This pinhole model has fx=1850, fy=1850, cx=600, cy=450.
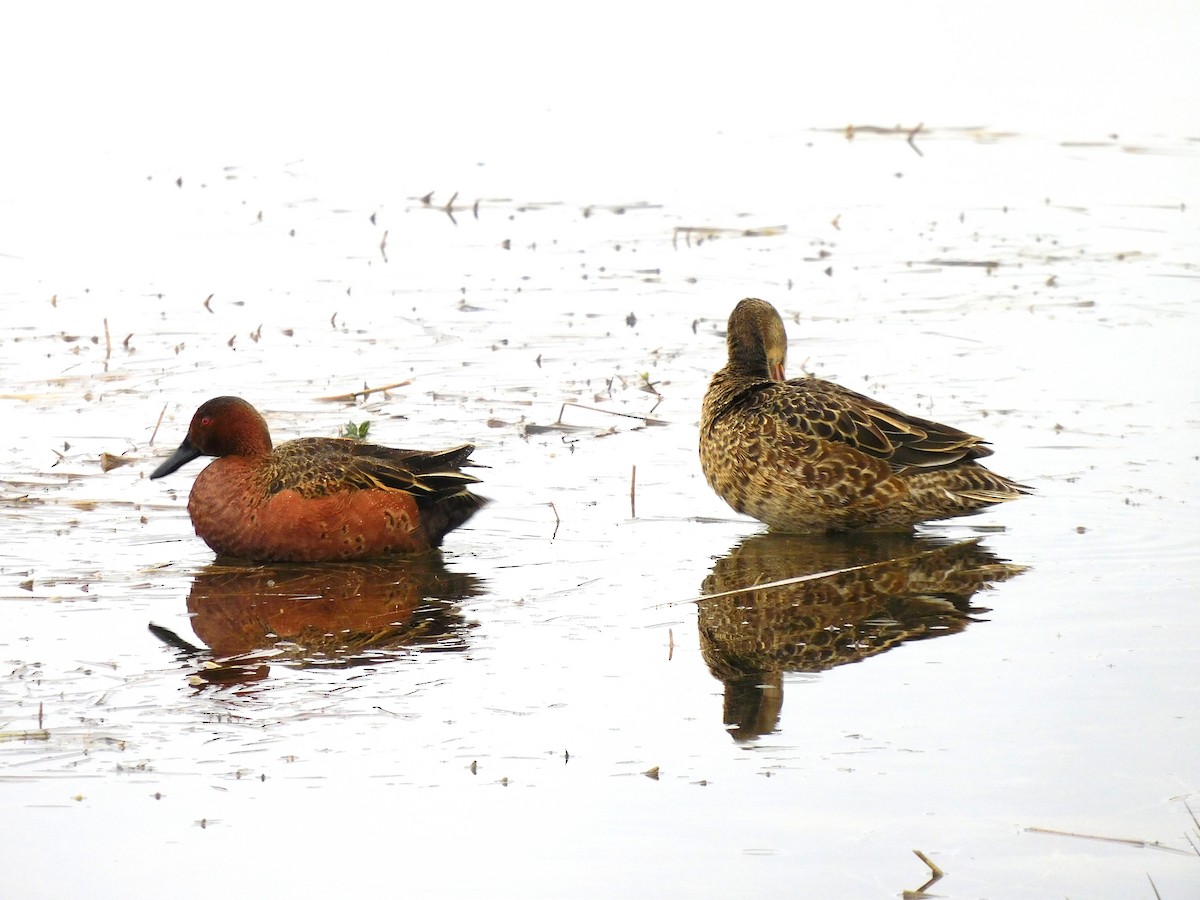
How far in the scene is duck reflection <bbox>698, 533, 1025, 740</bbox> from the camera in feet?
20.9

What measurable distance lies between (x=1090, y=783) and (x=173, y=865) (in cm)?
263

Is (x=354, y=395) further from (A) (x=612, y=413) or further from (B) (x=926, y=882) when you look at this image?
(B) (x=926, y=882)

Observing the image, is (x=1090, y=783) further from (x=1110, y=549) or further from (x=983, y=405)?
(x=983, y=405)

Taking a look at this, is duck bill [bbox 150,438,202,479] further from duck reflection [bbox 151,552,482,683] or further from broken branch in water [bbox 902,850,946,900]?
broken branch in water [bbox 902,850,946,900]

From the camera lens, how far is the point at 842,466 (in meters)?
8.25

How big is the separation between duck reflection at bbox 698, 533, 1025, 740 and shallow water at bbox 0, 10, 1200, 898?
28mm

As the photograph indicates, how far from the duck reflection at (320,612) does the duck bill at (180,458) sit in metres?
0.62

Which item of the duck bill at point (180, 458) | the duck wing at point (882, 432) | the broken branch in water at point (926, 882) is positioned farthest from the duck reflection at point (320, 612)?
the broken branch in water at point (926, 882)

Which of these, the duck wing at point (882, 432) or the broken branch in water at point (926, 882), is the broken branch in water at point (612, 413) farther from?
the broken branch in water at point (926, 882)

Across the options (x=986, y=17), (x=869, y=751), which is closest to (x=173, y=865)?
(x=869, y=751)

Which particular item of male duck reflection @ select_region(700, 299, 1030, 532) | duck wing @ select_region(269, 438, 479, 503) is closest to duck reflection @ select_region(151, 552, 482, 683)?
duck wing @ select_region(269, 438, 479, 503)

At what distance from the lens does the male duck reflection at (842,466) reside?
324 inches

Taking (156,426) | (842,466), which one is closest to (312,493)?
(156,426)

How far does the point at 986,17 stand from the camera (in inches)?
854
